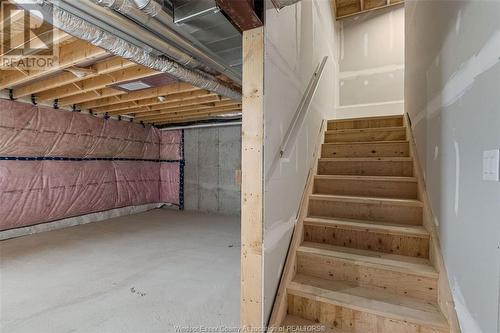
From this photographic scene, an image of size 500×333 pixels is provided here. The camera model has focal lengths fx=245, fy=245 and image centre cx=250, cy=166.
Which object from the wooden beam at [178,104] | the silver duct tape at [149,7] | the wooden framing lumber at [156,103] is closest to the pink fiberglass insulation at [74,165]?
the wooden framing lumber at [156,103]

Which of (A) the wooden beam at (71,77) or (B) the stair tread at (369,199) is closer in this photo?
(B) the stair tread at (369,199)

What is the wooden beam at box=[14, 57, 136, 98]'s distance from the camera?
278cm

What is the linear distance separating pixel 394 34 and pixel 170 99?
4072 millimetres

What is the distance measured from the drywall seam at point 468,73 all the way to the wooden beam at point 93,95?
12.7ft

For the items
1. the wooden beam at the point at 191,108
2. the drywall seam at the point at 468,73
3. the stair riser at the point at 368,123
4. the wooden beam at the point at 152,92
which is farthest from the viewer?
the wooden beam at the point at 191,108

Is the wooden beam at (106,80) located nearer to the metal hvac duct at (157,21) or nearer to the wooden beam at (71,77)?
the wooden beam at (71,77)

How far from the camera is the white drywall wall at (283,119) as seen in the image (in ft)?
5.10

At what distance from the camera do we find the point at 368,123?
126 inches

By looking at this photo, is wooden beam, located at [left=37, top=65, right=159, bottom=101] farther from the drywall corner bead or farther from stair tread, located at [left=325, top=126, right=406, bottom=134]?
the drywall corner bead

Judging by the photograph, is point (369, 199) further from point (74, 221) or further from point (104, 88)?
point (74, 221)

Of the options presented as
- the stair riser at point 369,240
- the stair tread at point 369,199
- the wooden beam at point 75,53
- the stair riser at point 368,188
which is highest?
the wooden beam at point 75,53

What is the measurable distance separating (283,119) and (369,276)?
1.27 meters

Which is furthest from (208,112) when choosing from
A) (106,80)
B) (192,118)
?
(106,80)

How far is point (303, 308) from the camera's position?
1.67 metres
